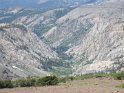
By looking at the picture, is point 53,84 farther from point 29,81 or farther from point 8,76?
point 8,76

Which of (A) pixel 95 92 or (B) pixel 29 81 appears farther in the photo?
(B) pixel 29 81

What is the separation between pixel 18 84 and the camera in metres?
78.0

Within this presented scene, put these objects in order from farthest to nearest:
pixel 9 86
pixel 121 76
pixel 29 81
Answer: pixel 121 76 → pixel 29 81 → pixel 9 86

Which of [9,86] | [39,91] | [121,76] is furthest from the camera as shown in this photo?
[121,76]

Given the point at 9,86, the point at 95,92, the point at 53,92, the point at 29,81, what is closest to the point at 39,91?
the point at 53,92

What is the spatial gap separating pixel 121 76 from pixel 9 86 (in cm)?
2494

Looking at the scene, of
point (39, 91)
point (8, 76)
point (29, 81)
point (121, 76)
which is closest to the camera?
point (39, 91)

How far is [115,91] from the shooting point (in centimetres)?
5681

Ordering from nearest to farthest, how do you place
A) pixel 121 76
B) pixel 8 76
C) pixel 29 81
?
pixel 29 81
pixel 121 76
pixel 8 76

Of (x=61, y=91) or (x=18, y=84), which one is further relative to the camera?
(x=18, y=84)

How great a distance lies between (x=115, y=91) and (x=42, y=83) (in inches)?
856

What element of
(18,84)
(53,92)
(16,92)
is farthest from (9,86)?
(53,92)

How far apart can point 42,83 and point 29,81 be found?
5.11m

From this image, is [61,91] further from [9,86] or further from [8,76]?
[8,76]
